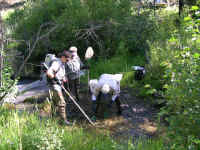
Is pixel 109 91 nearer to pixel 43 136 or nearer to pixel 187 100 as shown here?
pixel 43 136

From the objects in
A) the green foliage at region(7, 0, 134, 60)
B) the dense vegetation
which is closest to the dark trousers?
the dense vegetation

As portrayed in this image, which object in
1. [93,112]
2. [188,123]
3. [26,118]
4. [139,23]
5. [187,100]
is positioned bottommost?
[93,112]

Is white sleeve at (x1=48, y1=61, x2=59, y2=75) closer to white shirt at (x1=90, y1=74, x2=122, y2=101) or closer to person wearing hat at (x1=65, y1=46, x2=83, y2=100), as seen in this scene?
white shirt at (x1=90, y1=74, x2=122, y2=101)

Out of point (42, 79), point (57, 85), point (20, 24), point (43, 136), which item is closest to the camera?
point (43, 136)

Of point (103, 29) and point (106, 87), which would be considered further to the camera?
point (103, 29)

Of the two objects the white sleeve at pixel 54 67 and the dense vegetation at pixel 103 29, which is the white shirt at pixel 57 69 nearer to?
the white sleeve at pixel 54 67

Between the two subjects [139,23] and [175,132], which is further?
[139,23]

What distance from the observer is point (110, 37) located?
1217 centimetres

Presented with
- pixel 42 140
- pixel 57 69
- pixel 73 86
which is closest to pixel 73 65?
pixel 73 86

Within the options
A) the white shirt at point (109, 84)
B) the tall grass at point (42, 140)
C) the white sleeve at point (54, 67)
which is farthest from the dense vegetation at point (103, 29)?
the tall grass at point (42, 140)

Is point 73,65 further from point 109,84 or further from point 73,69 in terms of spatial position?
point 109,84

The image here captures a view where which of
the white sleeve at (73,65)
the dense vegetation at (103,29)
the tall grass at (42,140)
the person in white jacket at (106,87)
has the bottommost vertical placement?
the tall grass at (42,140)

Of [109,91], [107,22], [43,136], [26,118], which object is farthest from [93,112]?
[107,22]

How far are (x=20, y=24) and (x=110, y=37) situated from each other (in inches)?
204
